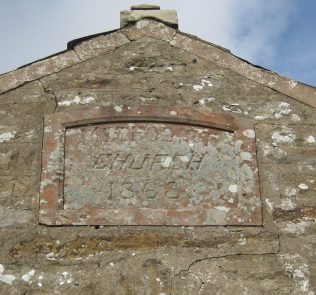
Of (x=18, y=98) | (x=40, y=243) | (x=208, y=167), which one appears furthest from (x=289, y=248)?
(x=18, y=98)

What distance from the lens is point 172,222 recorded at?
185 inches

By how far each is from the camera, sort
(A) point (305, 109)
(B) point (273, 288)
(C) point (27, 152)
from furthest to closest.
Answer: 1. (A) point (305, 109)
2. (C) point (27, 152)
3. (B) point (273, 288)

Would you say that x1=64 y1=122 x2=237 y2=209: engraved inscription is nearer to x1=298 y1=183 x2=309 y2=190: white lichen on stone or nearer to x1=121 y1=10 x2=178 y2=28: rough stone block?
x1=298 y1=183 x2=309 y2=190: white lichen on stone

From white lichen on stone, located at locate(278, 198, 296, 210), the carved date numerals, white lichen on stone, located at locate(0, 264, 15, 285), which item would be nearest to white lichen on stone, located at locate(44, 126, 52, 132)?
the carved date numerals

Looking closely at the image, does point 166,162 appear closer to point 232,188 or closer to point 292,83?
point 232,188

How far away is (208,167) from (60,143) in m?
1.11

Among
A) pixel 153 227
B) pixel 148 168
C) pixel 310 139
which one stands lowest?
pixel 153 227

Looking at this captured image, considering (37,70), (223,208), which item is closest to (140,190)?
(223,208)

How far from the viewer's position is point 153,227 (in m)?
4.68

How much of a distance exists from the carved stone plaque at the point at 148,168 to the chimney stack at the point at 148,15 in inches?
34.7

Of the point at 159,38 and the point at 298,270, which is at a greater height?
the point at 159,38

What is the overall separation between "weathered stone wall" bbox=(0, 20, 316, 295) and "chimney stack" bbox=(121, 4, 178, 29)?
7cm

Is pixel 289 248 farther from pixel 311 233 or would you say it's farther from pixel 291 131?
pixel 291 131

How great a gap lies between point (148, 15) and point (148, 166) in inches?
56.4
